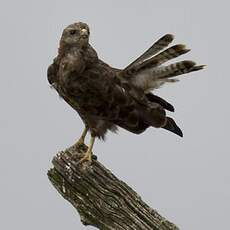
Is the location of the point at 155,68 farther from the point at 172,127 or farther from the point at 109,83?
the point at 172,127

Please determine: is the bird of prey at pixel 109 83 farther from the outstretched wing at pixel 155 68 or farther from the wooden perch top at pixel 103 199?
the wooden perch top at pixel 103 199

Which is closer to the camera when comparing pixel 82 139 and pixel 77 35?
Answer: pixel 77 35

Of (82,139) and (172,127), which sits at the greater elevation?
(82,139)

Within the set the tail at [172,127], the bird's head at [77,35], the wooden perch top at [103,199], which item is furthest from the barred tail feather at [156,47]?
the wooden perch top at [103,199]

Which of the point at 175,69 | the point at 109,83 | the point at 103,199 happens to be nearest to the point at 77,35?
the point at 109,83

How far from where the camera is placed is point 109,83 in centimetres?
1031

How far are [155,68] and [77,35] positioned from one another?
149 cm

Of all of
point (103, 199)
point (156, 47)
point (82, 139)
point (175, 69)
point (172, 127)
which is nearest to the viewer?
point (103, 199)

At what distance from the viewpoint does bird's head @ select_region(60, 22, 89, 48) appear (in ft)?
33.8

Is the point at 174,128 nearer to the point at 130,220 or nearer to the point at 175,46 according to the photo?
the point at 175,46

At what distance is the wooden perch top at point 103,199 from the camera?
7.90 m

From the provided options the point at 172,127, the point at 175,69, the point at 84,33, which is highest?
the point at 84,33

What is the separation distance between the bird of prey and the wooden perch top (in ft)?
5.35

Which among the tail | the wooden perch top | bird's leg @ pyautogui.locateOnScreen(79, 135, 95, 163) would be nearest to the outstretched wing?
the tail
